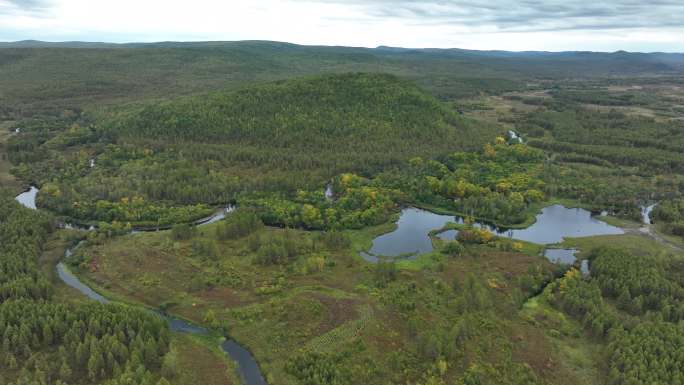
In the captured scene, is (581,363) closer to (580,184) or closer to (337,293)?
(337,293)

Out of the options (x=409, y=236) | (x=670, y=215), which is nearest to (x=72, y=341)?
(x=409, y=236)

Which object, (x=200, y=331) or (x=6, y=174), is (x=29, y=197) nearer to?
(x=6, y=174)

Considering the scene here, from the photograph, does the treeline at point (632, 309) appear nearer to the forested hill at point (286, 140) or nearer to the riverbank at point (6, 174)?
the forested hill at point (286, 140)

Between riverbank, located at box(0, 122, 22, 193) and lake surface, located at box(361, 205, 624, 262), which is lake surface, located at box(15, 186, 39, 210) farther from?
lake surface, located at box(361, 205, 624, 262)

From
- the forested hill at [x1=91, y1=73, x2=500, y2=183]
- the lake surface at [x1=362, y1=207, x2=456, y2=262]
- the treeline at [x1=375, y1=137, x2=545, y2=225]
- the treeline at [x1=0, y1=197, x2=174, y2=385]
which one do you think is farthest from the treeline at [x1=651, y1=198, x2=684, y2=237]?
the treeline at [x1=0, y1=197, x2=174, y2=385]

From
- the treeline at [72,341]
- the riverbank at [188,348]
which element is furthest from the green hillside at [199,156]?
the treeline at [72,341]

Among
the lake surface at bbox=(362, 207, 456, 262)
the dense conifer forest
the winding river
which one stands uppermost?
the dense conifer forest
